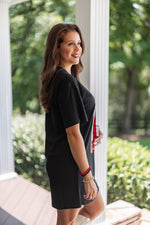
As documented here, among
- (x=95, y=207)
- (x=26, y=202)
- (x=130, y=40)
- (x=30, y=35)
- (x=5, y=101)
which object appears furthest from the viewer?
(x=30, y=35)

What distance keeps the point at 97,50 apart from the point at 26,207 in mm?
1850

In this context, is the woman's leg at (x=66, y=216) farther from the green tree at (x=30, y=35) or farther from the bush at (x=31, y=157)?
the green tree at (x=30, y=35)

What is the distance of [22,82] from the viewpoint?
32.7 ft

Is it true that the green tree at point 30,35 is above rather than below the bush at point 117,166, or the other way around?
above

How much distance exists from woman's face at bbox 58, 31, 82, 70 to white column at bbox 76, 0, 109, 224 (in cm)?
43

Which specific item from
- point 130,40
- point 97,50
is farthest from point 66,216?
point 130,40

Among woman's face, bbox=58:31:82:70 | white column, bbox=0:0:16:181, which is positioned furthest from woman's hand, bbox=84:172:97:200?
white column, bbox=0:0:16:181

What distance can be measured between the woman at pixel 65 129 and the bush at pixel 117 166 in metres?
1.53

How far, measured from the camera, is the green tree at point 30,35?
6541mm

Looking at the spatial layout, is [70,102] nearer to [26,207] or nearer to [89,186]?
[89,186]

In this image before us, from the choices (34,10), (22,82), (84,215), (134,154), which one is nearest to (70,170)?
(84,215)

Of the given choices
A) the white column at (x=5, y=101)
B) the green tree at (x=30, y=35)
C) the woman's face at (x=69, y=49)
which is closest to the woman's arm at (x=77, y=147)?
the woman's face at (x=69, y=49)

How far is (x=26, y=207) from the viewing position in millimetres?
2908

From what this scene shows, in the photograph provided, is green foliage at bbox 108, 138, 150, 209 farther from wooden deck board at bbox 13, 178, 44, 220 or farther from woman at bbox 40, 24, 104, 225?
woman at bbox 40, 24, 104, 225
